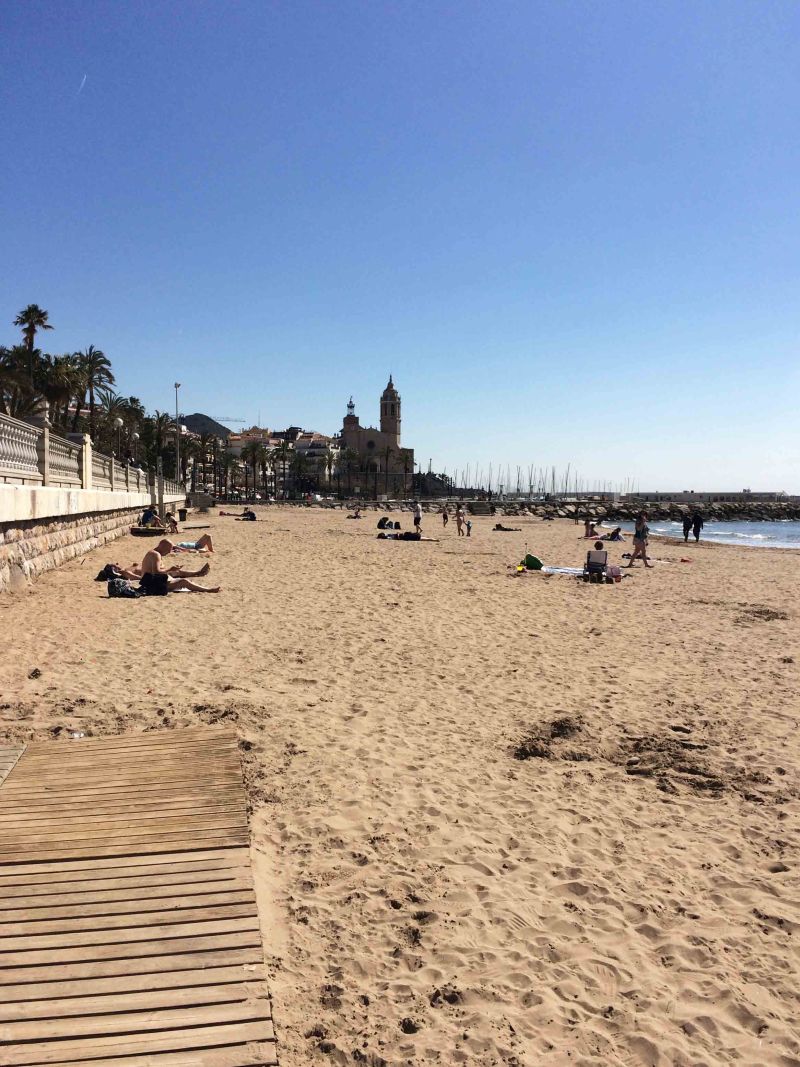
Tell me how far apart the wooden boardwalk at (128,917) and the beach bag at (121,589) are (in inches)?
308

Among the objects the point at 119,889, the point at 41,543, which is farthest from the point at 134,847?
the point at 41,543

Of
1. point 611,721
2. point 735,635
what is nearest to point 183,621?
→ point 611,721

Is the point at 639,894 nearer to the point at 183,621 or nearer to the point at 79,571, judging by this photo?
the point at 183,621

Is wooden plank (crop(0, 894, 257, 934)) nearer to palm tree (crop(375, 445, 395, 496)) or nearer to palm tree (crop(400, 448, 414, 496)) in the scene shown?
palm tree (crop(375, 445, 395, 496))

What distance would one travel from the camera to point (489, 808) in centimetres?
524

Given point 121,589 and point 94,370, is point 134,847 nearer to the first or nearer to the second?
point 121,589

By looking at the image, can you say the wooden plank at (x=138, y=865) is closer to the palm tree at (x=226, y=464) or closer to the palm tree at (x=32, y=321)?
the palm tree at (x=32, y=321)

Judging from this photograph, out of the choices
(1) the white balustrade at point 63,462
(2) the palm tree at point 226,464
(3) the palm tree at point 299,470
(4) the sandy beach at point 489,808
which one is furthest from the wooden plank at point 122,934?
→ (3) the palm tree at point 299,470

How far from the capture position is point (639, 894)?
419cm

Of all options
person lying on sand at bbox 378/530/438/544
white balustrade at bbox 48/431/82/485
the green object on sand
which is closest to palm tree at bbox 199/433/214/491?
person lying on sand at bbox 378/530/438/544

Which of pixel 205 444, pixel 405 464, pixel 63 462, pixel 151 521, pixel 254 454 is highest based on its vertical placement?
pixel 405 464

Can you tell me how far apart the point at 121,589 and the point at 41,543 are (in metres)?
2.74

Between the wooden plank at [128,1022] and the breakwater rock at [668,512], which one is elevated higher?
the breakwater rock at [668,512]

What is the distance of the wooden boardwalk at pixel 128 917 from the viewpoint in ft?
9.21
